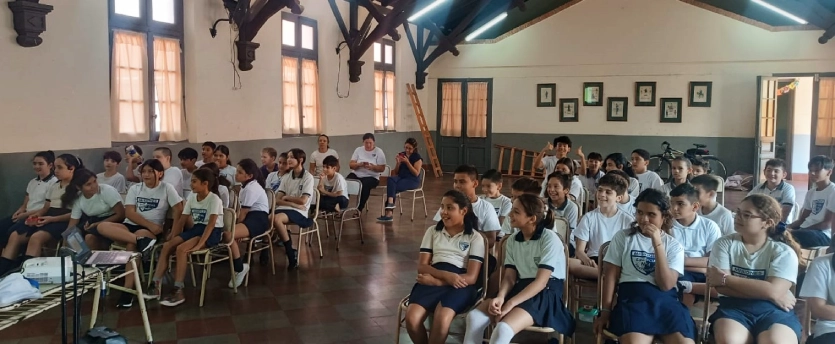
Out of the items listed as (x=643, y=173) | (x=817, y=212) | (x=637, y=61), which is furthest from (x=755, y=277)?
(x=637, y=61)

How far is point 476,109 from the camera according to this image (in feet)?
43.5

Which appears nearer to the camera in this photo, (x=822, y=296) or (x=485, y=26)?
(x=822, y=296)

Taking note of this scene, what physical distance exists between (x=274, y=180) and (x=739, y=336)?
4.34m

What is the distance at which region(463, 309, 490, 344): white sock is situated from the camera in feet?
9.32

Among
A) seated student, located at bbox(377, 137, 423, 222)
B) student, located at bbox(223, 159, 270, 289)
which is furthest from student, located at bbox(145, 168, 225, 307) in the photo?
seated student, located at bbox(377, 137, 423, 222)

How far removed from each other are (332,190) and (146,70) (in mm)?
2556

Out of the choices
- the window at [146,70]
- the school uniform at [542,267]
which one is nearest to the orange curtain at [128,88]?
the window at [146,70]

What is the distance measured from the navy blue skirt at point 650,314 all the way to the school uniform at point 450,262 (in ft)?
2.32

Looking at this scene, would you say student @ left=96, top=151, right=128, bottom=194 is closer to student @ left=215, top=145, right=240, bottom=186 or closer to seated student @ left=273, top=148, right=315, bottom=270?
student @ left=215, top=145, right=240, bottom=186

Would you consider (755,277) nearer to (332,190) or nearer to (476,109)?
(332,190)

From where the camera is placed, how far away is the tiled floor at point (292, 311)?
3639 mm

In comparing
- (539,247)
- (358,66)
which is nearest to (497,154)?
(358,66)

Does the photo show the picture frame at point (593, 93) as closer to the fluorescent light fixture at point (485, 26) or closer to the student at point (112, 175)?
the fluorescent light fixture at point (485, 26)

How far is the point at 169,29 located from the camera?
7.02 m
